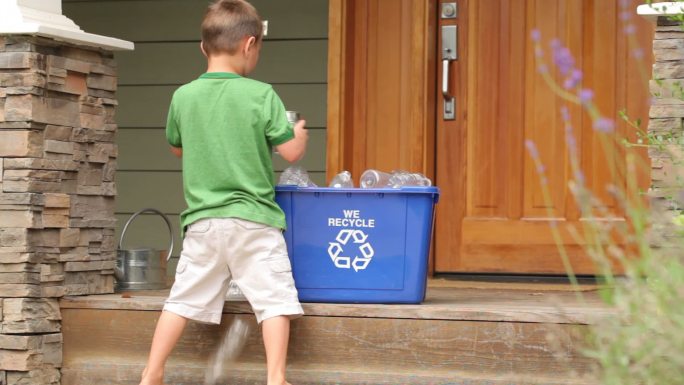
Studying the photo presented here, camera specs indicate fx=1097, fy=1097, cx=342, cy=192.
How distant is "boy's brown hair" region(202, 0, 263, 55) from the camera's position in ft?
12.1

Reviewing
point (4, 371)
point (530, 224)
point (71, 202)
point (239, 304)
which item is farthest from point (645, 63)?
point (4, 371)

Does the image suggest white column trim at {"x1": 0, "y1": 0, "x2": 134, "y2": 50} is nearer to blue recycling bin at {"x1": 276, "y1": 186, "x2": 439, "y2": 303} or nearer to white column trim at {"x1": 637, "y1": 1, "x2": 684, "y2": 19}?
blue recycling bin at {"x1": 276, "y1": 186, "x2": 439, "y2": 303}

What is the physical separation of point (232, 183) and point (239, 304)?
504 mm

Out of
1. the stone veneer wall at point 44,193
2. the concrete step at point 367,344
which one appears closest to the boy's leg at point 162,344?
the concrete step at point 367,344

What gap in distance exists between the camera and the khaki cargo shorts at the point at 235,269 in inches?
143

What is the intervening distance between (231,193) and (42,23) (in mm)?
1023

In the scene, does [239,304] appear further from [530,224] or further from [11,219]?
[530,224]

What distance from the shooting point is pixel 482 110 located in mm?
5352

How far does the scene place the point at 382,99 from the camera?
5.48 metres

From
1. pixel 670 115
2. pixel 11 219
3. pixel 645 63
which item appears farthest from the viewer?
pixel 645 63

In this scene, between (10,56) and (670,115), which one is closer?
(670,115)

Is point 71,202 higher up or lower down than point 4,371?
higher up

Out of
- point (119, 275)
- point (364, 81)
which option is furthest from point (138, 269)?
point (364, 81)

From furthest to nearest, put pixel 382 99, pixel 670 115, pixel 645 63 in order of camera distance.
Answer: pixel 382 99
pixel 645 63
pixel 670 115
